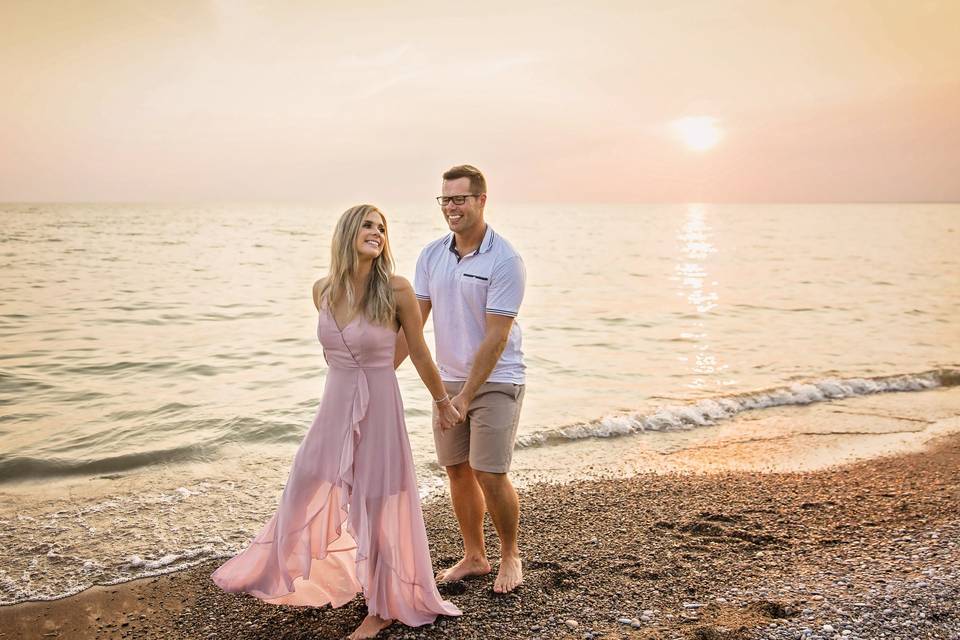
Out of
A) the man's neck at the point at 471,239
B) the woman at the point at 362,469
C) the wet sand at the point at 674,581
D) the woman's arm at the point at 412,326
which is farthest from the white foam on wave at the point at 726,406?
the woman's arm at the point at 412,326

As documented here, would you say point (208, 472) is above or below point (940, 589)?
below

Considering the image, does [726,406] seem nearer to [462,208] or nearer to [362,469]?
[462,208]

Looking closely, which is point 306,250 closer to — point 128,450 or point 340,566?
point 128,450

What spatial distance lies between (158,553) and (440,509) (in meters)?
2.19

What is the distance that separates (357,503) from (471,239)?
1584mm

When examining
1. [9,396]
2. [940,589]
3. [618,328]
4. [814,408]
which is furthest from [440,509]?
[618,328]

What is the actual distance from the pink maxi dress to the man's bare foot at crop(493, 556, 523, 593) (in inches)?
19.3

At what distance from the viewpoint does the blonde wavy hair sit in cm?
359

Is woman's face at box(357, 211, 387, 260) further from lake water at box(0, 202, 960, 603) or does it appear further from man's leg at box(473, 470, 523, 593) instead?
lake water at box(0, 202, 960, 603)

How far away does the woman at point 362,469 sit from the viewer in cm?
A: 364

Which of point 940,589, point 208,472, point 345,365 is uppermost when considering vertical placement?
point 345,365

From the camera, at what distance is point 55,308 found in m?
16.9

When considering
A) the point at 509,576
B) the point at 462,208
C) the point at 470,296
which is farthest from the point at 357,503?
the point at 462,208

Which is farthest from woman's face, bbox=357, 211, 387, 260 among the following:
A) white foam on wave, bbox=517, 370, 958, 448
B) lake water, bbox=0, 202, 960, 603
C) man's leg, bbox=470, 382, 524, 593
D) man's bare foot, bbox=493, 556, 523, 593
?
white foam on wave, bbox=517, 370, 958, 448
